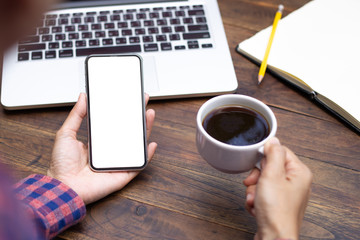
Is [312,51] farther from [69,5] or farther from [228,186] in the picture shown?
[69,5]

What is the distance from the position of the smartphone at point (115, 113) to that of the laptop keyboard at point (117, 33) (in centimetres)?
16

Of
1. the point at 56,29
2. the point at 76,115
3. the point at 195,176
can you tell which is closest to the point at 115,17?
the point at 56,29

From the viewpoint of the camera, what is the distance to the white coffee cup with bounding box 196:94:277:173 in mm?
565

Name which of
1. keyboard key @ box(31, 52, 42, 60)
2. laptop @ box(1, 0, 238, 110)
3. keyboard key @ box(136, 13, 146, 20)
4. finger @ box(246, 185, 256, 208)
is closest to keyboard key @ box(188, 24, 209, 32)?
laptop @ box(1, 0, 238, 110)

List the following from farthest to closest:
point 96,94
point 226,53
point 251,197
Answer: point 226,53, point 96,94, point 251,197

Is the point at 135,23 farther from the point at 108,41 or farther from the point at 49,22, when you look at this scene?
the point at 49,22

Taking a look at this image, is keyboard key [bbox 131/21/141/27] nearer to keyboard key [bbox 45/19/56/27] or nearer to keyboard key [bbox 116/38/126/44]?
keyboard key [bbox 116/38/126/44]

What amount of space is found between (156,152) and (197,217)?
149 millimetres

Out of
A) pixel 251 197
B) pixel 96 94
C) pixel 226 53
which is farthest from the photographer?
pixel 226 53

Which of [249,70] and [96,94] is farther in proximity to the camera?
[249,70]

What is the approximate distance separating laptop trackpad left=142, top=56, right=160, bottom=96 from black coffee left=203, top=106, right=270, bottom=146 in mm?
211

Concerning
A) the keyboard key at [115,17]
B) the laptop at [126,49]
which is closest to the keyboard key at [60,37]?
the laptop at [126,49]

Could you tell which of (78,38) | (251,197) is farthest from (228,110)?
(78,38)

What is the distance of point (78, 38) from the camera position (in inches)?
34.3
